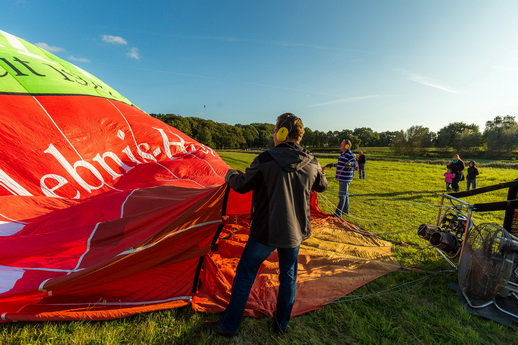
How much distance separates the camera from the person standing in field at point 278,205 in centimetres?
182

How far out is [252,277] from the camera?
78.5 inches

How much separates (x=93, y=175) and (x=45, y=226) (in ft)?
4.22

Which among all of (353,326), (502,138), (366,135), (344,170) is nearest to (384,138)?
(366,135)

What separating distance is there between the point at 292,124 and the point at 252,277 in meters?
1.28

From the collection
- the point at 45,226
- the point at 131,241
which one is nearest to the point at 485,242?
the point at 131,241

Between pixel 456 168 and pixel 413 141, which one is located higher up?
pixel 413 141

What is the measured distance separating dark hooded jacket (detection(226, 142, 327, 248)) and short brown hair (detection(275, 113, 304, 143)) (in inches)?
2.8

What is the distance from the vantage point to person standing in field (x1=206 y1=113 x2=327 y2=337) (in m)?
1.82

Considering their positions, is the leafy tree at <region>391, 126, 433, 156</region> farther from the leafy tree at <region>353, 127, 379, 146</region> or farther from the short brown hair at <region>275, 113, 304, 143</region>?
the short brown hair at <region>275, 113, 304, 143</region>

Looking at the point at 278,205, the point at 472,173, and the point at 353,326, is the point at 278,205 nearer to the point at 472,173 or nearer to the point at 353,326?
the point at 353,326

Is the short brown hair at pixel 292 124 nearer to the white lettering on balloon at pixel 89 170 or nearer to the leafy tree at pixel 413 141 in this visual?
the white lettering on balloon at pixel 89 170

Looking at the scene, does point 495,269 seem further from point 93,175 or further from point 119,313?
point 93,175

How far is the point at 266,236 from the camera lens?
186 cm

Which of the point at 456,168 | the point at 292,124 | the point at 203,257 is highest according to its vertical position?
the point at 292,124
